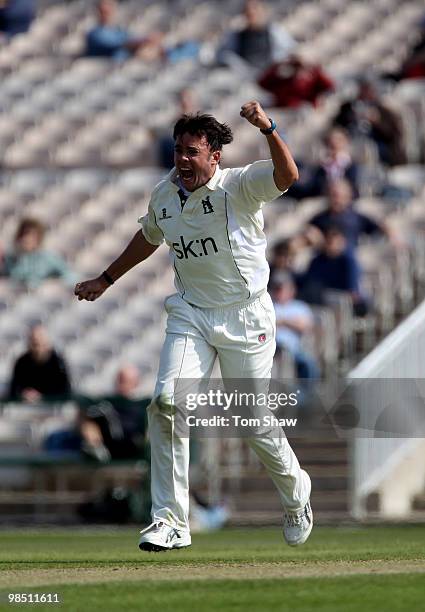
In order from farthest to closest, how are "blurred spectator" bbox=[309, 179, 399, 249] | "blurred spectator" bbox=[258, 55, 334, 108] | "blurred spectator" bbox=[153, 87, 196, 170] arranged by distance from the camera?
1. "blurred spectator" bbox=[153, 87, 196, 170]
2. "blurred spectator" bbox=[258, 55, 334, 108]
3. "blurred spectator" bbox=[309, 179, 399, 249]

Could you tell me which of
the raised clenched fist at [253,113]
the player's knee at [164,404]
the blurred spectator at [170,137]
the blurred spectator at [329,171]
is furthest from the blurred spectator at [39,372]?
the raised clenched fist at [253,113]

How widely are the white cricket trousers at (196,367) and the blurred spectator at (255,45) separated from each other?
39.7 feet

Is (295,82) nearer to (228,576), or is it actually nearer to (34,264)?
(34,264)

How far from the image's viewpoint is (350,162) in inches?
643

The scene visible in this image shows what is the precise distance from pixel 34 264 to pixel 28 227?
50 centimetres

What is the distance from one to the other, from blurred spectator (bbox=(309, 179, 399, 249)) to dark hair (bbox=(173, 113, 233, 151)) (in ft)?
25.2

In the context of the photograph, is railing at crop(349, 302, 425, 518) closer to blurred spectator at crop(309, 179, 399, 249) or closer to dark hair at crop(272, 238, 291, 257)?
dark hair at crop(272, 238, 291, 257)

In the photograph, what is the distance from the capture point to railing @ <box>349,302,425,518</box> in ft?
43.2

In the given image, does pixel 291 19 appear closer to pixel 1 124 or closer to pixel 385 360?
pixel 1 124

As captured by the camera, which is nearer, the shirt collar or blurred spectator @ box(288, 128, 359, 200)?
the shirt collar

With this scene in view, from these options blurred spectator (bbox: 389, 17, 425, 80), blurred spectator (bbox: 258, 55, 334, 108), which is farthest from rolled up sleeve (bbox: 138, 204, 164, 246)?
blurred spectator (bbox: 389, 17, 425, 80)

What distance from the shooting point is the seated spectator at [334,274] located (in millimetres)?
14539

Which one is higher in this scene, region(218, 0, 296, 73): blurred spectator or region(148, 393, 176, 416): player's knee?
region(218, 0, 296, 73): blurred spectator

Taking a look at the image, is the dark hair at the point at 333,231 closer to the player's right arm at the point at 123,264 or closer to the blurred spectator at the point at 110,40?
the blurred spectator at the point at 110,40
